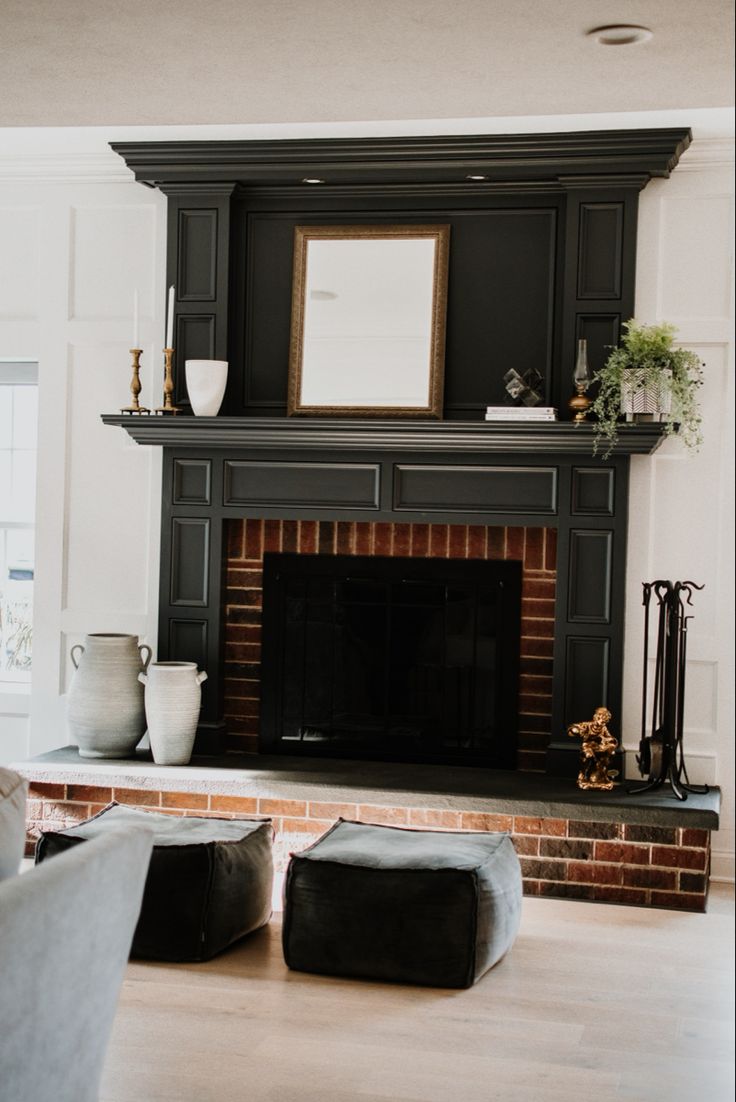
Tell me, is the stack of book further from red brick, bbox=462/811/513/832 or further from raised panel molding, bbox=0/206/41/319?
raised panel molding, bbox=0/206/41/319

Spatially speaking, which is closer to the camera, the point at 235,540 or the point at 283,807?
the point at 283,807

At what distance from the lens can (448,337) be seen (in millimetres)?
5367

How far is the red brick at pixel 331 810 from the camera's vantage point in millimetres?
4883

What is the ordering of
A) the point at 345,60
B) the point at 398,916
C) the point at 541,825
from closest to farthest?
1. the point at 345,60
2. the point at 398,916
3. the point at 541,825

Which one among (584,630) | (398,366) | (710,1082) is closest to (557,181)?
(398,366)

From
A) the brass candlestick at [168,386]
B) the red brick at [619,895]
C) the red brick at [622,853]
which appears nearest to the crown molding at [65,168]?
the brass candlestick at [168,386]

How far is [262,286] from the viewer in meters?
5.52

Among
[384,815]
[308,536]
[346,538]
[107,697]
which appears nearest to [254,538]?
[308,536]

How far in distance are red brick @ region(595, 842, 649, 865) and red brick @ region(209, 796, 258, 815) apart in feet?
4.22

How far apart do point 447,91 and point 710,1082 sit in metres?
2.79

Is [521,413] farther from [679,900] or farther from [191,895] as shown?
[191,895]

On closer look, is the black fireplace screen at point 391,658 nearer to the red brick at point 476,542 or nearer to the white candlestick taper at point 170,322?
the red brick at point 476,542

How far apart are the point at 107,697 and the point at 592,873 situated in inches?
79.1

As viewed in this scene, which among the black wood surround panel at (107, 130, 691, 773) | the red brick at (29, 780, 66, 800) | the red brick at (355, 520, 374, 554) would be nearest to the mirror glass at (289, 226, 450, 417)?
the black wood surround panel at (107, 130, 691, 773)
